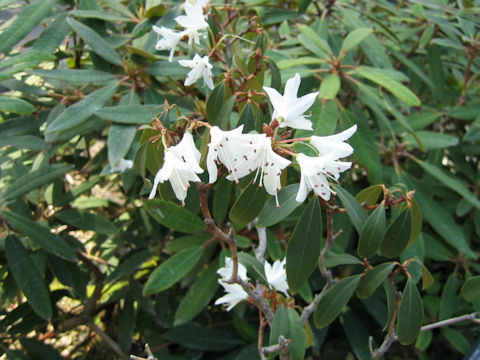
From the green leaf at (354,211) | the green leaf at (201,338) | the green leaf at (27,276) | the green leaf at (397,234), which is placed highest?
the green leaf at (354,211)

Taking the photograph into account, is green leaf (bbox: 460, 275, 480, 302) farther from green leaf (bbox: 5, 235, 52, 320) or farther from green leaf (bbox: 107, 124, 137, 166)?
green leaf (bbox: 5, 235, 52, 320)

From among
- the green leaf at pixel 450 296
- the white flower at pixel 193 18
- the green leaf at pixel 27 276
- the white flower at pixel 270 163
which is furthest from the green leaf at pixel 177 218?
the green leaf at pixel 450 296

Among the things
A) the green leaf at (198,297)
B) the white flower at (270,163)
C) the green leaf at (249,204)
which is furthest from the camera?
the green leaf at (198,297)

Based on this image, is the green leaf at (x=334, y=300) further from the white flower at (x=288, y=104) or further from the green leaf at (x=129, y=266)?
the green leaf at (x=129, y=266)

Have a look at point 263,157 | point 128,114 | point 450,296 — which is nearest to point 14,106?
point 128,114

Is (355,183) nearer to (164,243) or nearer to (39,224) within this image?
(164,243)

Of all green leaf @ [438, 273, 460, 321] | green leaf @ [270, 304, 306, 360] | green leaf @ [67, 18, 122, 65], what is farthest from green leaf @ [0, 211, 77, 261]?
green leaf @ [438, 273, 460, 321]

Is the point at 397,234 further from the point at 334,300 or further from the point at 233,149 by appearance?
the point at 233,149
